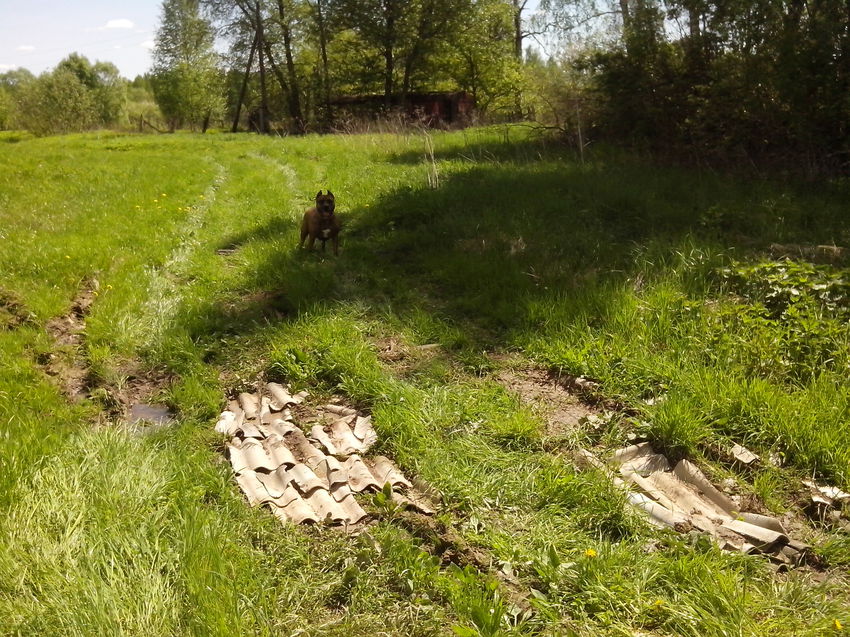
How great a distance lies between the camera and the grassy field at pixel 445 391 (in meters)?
2.44

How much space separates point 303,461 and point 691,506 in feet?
7.40

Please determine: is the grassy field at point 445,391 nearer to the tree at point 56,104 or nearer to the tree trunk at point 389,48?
the tree trunk at point 389,48

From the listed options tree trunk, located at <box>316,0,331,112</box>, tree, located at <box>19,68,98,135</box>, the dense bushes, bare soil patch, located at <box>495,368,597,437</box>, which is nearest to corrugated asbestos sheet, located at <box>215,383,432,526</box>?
bare soil patch, located at <box>495,368,597,437</box>

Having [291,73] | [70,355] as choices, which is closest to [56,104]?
[291,73]

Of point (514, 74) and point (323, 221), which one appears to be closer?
point (323, 221)

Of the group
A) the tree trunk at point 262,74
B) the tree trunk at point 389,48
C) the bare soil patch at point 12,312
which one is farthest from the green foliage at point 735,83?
the tree trunk at point 262,74

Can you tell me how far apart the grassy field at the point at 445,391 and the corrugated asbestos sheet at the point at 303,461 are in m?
0.14

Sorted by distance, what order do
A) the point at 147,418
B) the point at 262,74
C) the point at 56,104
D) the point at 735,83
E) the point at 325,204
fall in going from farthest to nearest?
the point at 56,104 < the point at 262,74 < the point at 735,83 < the point at 325,204 < the point at 147,418

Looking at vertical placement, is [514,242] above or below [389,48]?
below

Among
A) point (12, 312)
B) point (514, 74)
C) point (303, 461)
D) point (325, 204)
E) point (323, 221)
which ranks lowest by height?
point (303, 461)

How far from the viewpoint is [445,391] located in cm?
418

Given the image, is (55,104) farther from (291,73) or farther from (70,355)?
(70,355)

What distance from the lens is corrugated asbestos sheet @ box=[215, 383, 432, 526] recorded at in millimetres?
3152

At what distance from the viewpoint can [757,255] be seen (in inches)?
232
